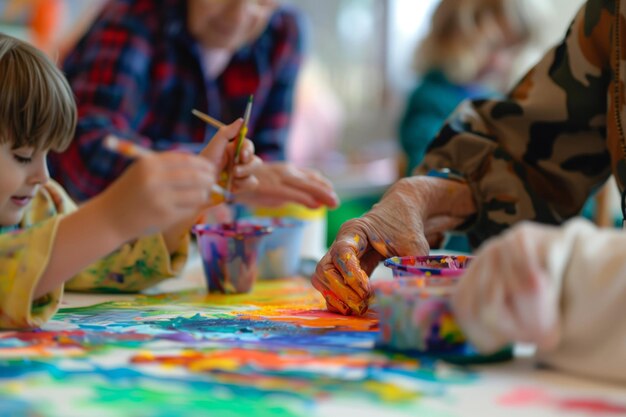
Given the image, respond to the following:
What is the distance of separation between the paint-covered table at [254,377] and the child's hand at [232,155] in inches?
9.6

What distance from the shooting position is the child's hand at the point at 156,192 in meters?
0.74

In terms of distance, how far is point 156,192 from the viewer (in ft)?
2.44

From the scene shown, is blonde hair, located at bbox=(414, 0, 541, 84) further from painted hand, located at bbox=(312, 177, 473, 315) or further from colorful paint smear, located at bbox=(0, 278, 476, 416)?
colorful paint smear, located at bbox=(0, 278, 476, 416)

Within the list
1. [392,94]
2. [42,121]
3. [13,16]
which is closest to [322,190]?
[42,121]

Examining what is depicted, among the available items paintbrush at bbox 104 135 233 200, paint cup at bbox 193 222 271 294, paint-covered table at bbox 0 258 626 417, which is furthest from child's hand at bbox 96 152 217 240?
paintbrush at bbox 104 135 233 200

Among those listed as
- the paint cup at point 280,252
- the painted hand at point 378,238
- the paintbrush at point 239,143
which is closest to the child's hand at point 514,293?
the painted hand at point 378,238

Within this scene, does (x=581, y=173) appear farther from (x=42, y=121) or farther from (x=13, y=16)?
(x=13, y=16)

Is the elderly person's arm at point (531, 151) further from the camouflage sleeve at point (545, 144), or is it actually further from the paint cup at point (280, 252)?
the paint cup at point (280, 252)

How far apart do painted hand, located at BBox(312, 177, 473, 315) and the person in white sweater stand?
0.90ft

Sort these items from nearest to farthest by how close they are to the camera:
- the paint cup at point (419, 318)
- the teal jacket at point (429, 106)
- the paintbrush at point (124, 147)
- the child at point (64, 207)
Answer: the paint cup at point (419, 318), the child at point (64, 207), the paintbrush at point (124, 147), the teal jacket at point (429, 106)

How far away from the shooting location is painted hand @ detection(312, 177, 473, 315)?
2.88 ft

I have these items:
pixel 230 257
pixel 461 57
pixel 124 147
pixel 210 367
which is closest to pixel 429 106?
pixel 461 57

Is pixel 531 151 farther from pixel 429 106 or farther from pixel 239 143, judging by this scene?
pixel 429 106

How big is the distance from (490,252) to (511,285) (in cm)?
3
